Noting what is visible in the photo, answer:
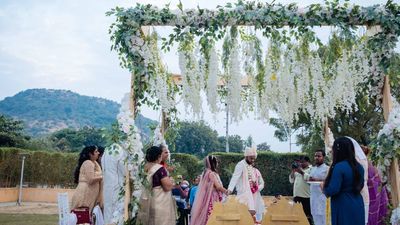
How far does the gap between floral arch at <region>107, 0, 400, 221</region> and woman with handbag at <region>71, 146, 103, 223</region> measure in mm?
723

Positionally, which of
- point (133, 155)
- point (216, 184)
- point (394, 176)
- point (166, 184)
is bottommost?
point (216, 184)

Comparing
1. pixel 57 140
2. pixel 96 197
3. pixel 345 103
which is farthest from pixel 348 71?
pixel 57 140

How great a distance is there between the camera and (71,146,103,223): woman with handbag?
5.48 m

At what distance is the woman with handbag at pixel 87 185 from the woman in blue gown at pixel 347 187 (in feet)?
10.4

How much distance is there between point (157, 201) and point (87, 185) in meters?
1.14

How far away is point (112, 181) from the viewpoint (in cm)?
517

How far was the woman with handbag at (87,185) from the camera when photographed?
548 centimetres

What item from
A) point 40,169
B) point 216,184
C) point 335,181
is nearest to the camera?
point 335,181

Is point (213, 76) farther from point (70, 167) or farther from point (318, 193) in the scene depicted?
point (70, 167)

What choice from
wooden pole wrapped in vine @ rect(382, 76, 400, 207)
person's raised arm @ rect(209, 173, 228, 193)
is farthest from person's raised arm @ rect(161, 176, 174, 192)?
wooden pole wrapped in vine @ rect(382, 76, 400, 207)

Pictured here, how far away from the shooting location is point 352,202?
3.96 meters

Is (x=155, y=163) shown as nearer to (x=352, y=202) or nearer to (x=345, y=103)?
(x=352, y=202)

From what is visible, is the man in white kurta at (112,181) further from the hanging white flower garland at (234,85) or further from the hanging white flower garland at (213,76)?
the hanging white flower garland at (234,85)

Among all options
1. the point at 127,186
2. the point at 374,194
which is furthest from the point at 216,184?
the point at 374,194
